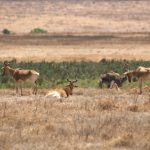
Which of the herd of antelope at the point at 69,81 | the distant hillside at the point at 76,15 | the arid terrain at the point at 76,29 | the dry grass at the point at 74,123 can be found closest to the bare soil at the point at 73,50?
the arid terrain at the point at 76,29

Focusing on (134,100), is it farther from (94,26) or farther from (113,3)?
(113,3)

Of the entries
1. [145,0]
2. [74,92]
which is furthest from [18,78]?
[145,0]

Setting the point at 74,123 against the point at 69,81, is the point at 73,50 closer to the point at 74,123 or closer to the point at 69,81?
the point at 69,81

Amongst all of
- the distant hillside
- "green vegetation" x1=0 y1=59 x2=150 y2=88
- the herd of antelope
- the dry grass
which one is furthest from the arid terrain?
the dry grass

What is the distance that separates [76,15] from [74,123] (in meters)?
103

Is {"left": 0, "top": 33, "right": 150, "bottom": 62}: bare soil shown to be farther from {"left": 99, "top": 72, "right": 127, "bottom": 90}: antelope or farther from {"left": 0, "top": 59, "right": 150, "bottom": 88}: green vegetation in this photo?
{"left": 99, "top": 72, "right": 127, "bottom": 90}: antelope

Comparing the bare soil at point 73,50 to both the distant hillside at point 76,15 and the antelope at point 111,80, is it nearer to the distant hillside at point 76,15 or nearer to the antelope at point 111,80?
the antelope at point 111,80

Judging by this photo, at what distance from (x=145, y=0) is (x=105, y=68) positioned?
106 meters

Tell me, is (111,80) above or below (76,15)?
above

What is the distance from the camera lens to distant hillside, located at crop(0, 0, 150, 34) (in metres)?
103

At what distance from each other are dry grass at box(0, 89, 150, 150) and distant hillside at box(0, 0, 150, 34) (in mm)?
74882

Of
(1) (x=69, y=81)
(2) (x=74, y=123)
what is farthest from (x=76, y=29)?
(2) (x=74, y=123)

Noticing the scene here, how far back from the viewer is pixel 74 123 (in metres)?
15.9

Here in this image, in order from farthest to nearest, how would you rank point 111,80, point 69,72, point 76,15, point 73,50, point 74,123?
point 76,15, point 73,50, point 69,72, point 111,80, point 74,123
